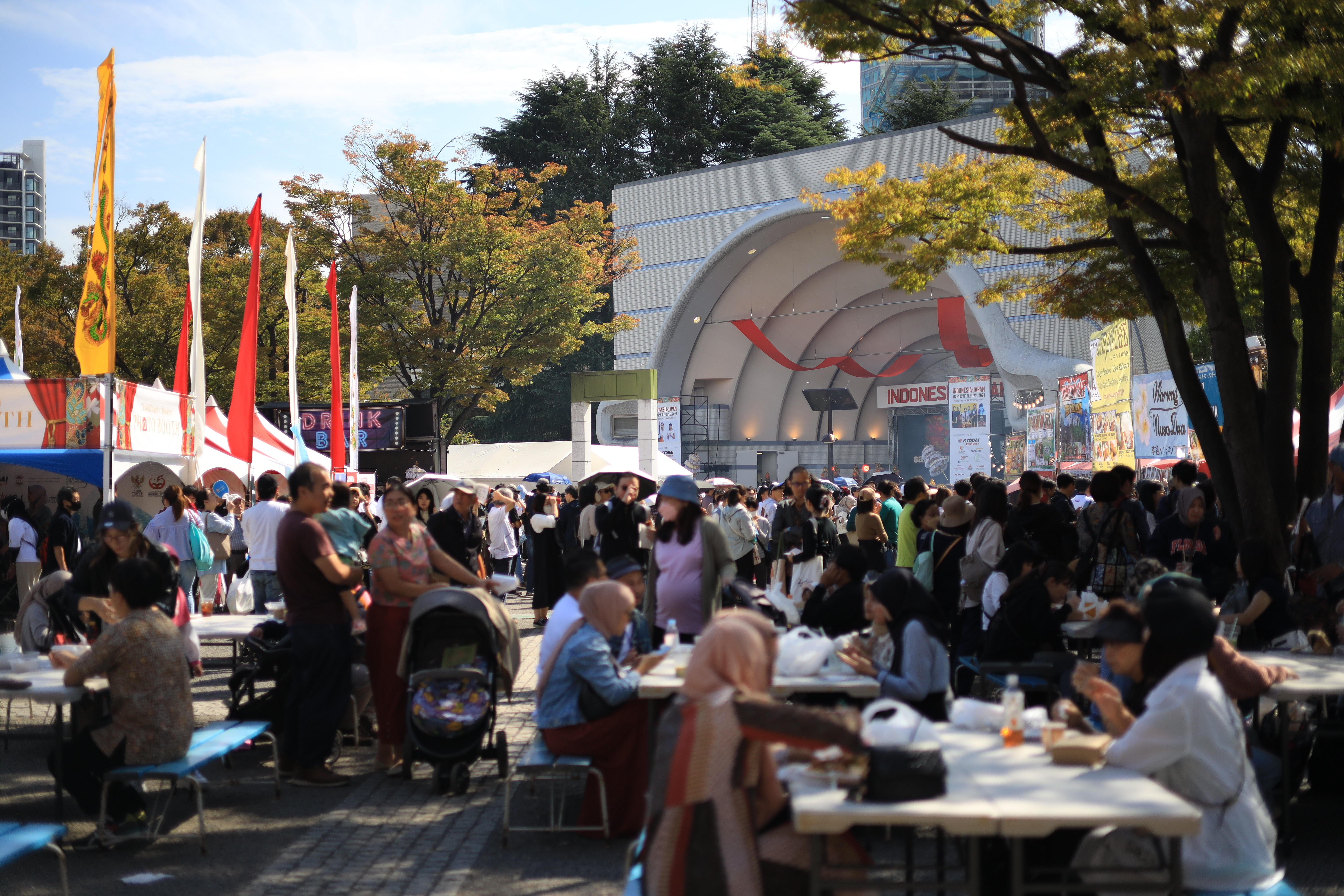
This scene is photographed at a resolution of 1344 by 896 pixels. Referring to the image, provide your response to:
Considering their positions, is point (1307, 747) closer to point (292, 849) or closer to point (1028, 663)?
point (1028, 663)

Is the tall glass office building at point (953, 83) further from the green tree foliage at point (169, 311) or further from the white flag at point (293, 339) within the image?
the white flag at point (293, 339)

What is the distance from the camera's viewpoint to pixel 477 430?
50.2 m

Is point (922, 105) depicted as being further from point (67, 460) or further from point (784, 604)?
point (784, 604)

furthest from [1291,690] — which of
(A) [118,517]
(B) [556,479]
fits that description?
(B) [556,479]

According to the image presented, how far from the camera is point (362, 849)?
5219mm

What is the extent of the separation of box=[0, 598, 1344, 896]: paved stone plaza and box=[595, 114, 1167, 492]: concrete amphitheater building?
2245 cm

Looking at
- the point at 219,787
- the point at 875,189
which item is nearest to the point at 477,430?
the point at 875,189

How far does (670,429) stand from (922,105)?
18381 millimetres

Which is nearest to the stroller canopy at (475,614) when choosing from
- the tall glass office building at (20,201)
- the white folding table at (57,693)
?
the white folding table at (57,693)

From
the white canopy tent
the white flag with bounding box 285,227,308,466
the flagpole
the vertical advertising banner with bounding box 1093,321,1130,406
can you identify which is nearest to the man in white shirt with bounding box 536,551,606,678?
the vertical advertising banner with bounding box 1093,321,1130,406

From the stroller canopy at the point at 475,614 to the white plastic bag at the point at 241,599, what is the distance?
4365mm

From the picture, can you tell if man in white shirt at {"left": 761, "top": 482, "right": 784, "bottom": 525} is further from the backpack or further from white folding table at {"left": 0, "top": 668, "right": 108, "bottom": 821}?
white folding table at {"left": 0, "top": 668, "right": 108, "bottom": 821}

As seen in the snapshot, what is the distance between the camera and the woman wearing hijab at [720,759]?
10.6ft

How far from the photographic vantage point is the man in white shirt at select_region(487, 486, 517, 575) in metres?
14.0
